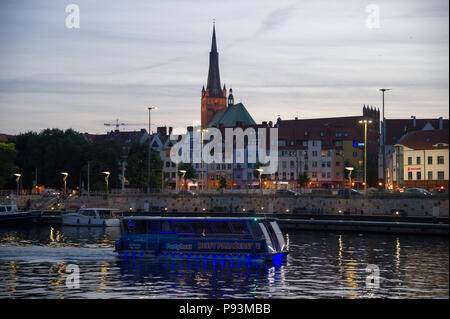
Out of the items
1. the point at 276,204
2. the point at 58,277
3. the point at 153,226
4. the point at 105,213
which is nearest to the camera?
the point at 58,277

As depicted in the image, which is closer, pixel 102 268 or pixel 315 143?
pixel 102 268

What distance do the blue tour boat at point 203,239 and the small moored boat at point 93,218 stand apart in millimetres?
37455

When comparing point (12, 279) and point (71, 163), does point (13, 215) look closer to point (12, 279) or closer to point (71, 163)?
point (12, 279)

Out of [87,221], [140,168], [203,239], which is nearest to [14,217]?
[87,221]

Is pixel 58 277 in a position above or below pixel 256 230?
below

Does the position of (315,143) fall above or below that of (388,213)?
above

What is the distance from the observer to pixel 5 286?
43.2 meters

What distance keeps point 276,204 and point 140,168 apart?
48088mm

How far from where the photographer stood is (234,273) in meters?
49.0

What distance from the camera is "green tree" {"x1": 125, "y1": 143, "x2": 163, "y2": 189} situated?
144500 millimetres

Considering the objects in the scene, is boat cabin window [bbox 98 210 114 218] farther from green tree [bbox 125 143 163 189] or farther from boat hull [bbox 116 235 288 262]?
green tree [bbox 125 143 163 189]

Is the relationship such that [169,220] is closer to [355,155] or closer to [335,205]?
[335,205]

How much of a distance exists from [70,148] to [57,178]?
7.16 m
